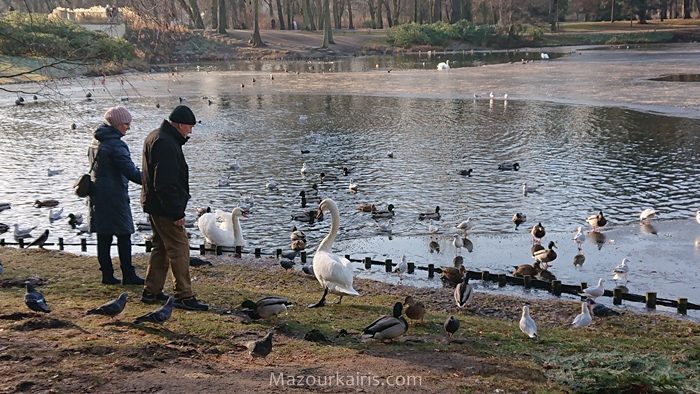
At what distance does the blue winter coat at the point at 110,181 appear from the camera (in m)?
8.71

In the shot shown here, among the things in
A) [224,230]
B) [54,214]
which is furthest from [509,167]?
[54,214]

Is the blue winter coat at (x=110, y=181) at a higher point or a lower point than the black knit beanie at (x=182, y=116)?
lower

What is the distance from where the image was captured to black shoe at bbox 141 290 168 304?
816 centimetres

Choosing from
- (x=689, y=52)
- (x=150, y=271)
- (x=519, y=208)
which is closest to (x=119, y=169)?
(x=150, y=271)

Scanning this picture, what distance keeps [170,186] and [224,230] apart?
5852mm

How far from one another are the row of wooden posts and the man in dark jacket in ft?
15.5

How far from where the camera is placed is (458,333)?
7957 millimetres

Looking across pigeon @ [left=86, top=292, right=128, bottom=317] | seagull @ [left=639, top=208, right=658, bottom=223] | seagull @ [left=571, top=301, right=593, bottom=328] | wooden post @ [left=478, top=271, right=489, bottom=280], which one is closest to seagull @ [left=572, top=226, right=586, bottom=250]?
seagull @ [left=639, top=208, right=658, bottom=223]

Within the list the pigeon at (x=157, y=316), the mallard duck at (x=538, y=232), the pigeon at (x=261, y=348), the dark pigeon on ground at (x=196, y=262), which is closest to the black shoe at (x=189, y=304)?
the pigeon at (x=157, y=316)

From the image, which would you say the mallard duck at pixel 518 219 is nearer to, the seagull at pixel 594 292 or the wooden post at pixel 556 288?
the wooden post at pixel 556 288

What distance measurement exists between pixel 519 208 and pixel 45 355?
11627mm

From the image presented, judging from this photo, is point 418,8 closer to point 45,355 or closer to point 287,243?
point 287,243

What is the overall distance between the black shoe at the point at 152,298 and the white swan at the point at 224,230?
487 cm

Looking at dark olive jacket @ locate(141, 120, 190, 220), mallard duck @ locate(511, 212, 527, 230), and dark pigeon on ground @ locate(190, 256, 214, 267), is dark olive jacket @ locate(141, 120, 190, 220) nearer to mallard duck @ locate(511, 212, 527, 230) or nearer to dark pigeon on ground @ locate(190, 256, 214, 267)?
dark pigeon on ground @ locate(190, 256, 214, 267)
